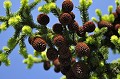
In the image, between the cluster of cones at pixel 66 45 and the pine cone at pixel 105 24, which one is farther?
the pine cone at pixel 105 24

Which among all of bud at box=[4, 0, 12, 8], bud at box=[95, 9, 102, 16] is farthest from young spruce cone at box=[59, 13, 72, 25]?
bud at box=[95, 9, 102, 16]

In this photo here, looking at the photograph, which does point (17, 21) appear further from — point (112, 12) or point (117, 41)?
point (112, 12)

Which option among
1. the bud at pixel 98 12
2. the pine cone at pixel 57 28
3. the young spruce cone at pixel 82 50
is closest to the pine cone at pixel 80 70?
the young spruce cone at pixel 82 50

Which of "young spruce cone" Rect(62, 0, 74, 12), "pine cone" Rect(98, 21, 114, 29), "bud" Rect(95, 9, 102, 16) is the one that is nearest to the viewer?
"young spruce cone" Rect(62, 0, 74, 12)

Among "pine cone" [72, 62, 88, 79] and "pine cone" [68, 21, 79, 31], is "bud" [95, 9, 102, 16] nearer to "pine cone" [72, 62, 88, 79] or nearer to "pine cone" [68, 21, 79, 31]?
"pine cone" [68, 21, 79, 31]

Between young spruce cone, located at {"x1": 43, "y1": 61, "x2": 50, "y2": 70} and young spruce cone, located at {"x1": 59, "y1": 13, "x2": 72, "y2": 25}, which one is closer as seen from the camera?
young spruce cone, located at {"x1": 59, "y1": 13, "x2": 72, "y2": 25}

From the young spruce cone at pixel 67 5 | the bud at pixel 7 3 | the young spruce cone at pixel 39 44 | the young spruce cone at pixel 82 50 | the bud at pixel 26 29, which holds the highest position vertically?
the bud at pixel 7 3

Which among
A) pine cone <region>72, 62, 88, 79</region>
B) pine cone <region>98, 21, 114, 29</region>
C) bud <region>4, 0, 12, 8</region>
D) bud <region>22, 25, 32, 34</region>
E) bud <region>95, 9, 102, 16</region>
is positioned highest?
bud <region>95, 9, 102, 16</region>

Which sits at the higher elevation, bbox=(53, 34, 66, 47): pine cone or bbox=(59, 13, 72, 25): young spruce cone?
bbox=(59, 13, 72, 25): young spruce cone

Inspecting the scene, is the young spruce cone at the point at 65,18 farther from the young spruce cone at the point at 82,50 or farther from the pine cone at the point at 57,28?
the young spruce cone at the point at 82,50
